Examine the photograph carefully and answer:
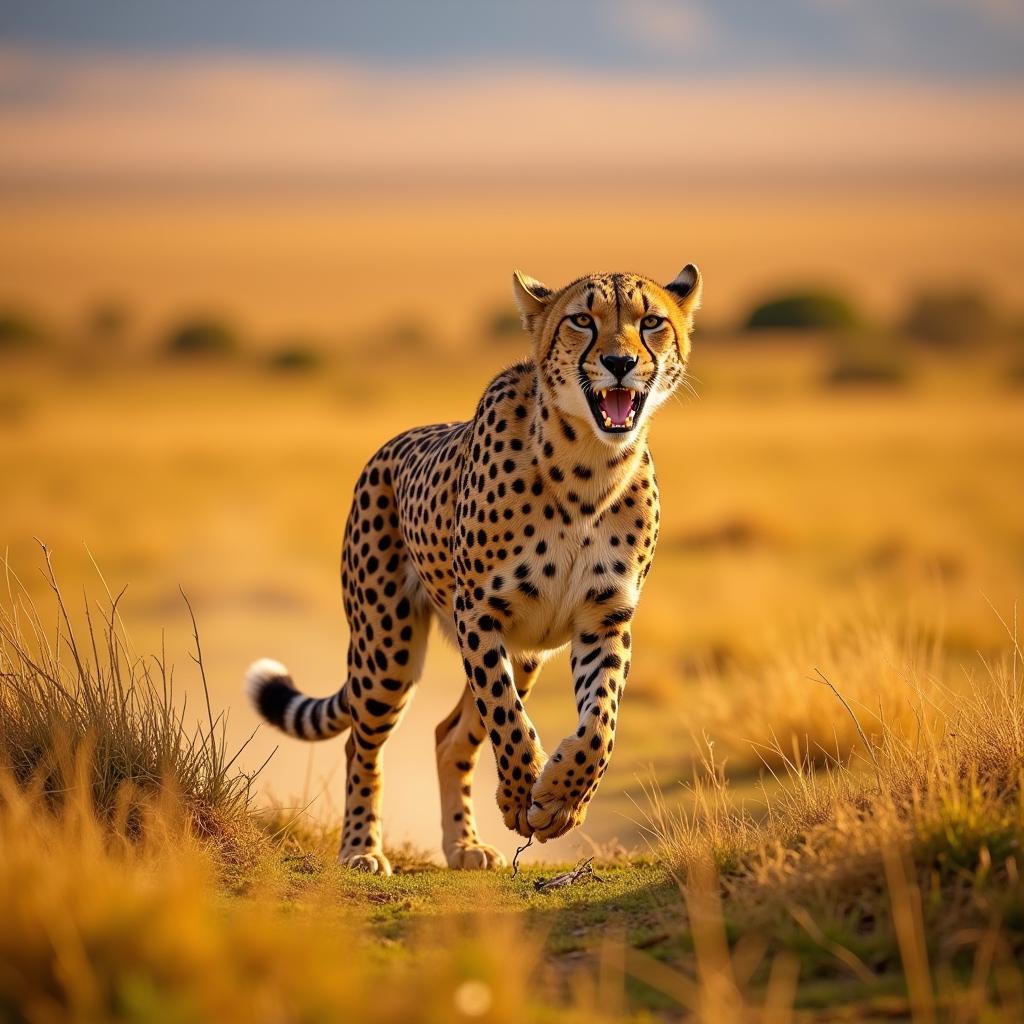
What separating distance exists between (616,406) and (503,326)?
161 ft

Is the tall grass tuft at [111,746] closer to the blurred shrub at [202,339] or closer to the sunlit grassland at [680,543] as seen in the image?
the sunlit grassland at [680,543]

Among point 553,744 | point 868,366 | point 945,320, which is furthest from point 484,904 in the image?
point 945,320

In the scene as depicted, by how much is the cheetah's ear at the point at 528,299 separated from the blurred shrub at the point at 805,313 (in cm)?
4313

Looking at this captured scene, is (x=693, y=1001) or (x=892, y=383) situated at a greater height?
(x=892, y=383)

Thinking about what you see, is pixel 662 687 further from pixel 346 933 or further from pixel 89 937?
pixel 89 937

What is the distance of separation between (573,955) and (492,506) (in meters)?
1.55

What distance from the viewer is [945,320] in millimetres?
48281

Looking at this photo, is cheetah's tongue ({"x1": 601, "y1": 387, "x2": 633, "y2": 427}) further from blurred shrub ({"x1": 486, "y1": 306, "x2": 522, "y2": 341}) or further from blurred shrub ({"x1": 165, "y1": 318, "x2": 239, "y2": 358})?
blurred shrub ({"x1": 486, "y1": 306, "x2": 522, "y2": 341})

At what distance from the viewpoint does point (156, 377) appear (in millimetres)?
41625

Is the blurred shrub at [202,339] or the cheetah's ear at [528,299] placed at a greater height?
the blurred shrub at [202,339]

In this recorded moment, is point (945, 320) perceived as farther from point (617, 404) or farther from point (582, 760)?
point (582, 760)

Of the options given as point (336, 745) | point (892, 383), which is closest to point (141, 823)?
Answer: point (336, 745)

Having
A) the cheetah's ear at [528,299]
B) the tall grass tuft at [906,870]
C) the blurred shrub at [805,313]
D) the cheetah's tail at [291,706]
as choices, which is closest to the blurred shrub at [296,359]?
the blurred shrub at [805,313]

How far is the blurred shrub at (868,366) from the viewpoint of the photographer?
3547 centimetres
